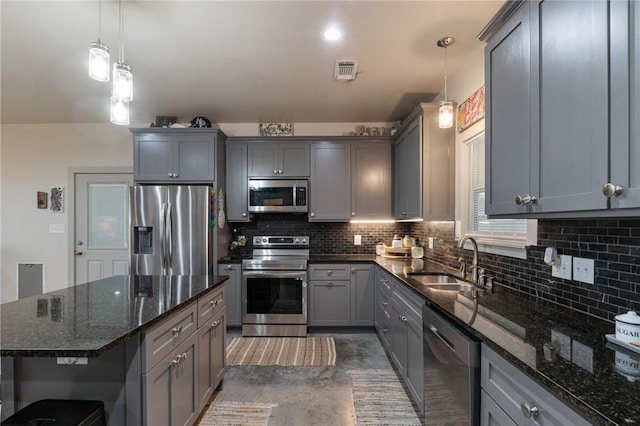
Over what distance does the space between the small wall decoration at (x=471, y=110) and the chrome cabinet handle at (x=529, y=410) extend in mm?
1926

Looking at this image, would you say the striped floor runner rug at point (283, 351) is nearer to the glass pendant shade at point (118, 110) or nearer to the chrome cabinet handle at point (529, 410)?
the chrome cabinet handle at point (529, 410)

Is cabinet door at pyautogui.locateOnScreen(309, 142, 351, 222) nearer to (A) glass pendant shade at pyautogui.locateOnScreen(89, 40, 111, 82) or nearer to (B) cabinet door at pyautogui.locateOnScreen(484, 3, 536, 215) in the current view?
(B) cabinet door at pyautogui.locateOnScreen(484, 3, 536, 215)

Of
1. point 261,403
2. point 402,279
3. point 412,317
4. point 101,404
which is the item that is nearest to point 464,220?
point 402,279

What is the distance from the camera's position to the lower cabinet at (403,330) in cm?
198

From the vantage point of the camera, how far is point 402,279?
2297mm

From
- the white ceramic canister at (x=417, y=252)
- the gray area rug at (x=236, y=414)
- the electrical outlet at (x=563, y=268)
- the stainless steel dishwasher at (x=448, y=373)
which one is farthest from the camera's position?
the white ceramic canister at (x=417, y=252)

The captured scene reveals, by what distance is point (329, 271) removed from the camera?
3561 mm

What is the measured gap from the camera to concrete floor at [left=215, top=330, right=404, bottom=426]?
209cm

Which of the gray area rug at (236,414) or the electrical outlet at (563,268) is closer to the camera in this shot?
the electrical outlet at (563,268)

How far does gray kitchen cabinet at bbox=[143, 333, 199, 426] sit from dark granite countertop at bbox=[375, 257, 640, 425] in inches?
54.6

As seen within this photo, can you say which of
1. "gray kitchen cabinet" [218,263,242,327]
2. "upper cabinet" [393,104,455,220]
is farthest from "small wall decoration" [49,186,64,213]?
"upper cabinet" [393,104,455,220]

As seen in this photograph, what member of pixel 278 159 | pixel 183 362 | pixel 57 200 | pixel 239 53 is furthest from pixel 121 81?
pixel 57 200

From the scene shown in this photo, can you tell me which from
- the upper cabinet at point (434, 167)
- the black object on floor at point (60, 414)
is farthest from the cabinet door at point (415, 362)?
the black object on floor at point (60, 414)

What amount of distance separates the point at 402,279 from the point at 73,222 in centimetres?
435
